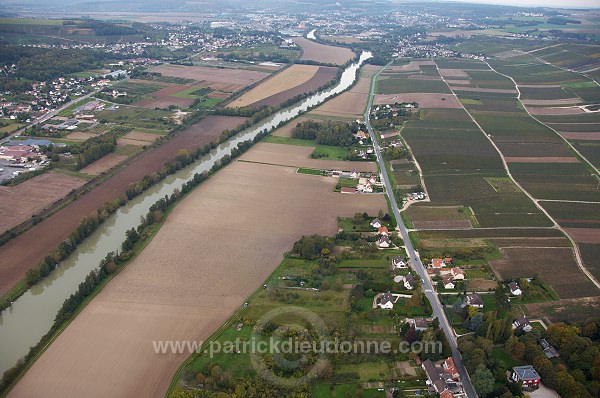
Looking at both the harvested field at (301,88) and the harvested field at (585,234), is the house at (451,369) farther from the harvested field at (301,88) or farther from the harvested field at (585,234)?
the harvested field at (301,88)

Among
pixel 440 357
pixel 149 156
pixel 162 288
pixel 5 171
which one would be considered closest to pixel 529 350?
pixel 440 357

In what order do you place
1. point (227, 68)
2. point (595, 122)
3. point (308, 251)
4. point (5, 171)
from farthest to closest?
1. point (227, 68)
2. point (595, 122)
3. point (5, 171)
4. point (308, 251)

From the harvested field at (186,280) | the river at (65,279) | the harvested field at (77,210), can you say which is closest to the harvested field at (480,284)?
the harvested field at (186,280)

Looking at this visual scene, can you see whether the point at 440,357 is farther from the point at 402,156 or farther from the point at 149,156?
the point at 149,156

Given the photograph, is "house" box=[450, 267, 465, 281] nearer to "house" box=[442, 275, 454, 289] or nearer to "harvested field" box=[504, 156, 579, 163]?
"house" box=[442, 275, 454, 289]

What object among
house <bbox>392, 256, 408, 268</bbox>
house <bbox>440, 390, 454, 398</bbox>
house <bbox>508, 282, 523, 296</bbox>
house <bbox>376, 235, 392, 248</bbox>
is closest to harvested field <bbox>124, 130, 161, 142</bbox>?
house <bbox>376, 235, 392, 248</bbox>

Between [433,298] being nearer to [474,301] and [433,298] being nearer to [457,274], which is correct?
[474,301]

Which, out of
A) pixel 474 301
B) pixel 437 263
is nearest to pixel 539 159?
pixel 437 263
